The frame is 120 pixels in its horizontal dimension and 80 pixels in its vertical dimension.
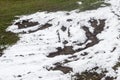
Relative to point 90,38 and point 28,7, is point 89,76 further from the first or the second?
point 28,7

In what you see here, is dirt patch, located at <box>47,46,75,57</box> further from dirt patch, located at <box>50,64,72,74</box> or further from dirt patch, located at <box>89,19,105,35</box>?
dirt patch, located at <box>89,19,105,35</box>

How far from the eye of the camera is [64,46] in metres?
19.8

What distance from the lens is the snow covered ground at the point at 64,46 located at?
16.6 metres

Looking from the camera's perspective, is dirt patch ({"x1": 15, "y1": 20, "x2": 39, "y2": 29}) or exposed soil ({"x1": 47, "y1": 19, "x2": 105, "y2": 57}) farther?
dirt patch ({"x1": 15, "y1": 20, "x2": 39, "y2": 29})

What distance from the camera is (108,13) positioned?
80.5ft

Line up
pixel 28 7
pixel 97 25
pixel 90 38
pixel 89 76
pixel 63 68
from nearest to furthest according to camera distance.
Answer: pixel 89 76 < pixel 63 68 < pixel 90 38 < pixel 97 25 < pixel 28 7

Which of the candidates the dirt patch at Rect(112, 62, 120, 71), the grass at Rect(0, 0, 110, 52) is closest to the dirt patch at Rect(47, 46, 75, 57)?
the dirt patch at Rect(112, 62, 120, 71)

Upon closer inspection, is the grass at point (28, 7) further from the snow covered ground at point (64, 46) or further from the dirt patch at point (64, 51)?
the dirt patch at point (64, 51)

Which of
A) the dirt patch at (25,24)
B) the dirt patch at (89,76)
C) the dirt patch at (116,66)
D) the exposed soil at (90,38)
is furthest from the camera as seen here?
the dirt patch at (25,24)

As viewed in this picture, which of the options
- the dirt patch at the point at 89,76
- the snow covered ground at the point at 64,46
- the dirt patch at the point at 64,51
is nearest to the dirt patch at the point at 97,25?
the snow covered ground at the point at 64,46

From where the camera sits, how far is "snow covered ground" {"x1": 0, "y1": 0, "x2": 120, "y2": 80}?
16625 mm

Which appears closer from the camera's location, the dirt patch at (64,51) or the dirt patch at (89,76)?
the dirt patch at (89,76)

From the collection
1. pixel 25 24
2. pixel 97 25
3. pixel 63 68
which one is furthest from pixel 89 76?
pixel 25 24

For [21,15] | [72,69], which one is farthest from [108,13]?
[72,69]
